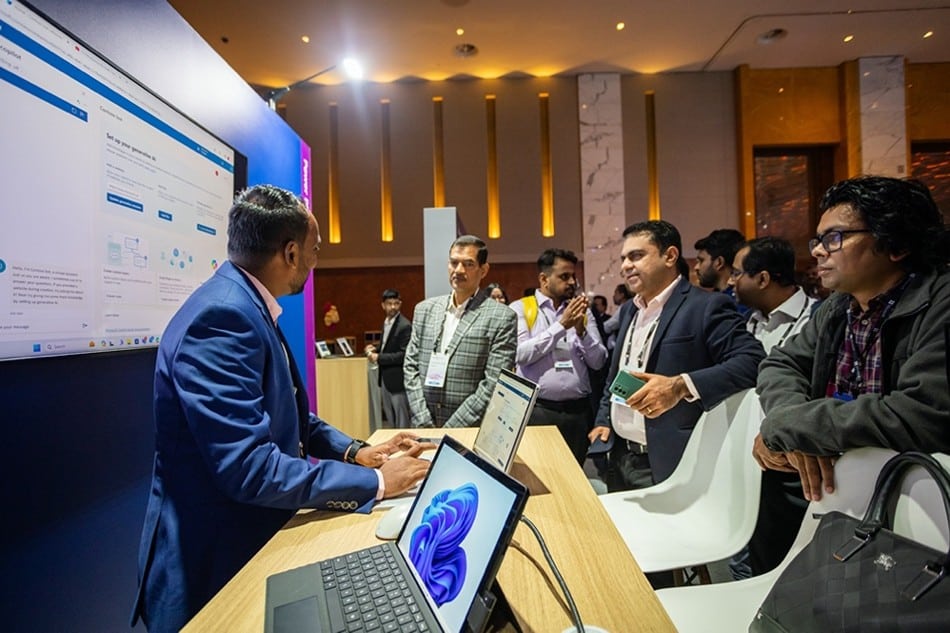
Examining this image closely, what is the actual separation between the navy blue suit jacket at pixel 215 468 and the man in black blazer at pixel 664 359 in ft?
3.75

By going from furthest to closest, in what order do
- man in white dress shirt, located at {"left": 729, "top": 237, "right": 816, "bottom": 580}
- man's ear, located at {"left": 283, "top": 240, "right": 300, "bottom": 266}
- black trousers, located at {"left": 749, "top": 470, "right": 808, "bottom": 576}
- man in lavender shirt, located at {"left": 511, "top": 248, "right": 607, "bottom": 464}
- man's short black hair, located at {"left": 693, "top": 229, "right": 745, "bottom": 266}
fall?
1. man's short black hair, located at {"left": 693, "top": 229, "right": 745, "bottom": 266}
2. man in lavender shirt, located at {"left": 511, "top": 248, "right": 607, "bottom": 464}
3. man in white dress shirt, located at {"left": 729, "top": 237, "right": 816, "bottom": 580}
4. black trousers, located at {"left": 749, "top": 470, "right": 808, "bottom": 576}
5. man's ear, located at {"left": 283, "top": 240, "right": 300, "bottom": 266}

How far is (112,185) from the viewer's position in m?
1.45

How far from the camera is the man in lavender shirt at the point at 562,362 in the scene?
2.76 metres

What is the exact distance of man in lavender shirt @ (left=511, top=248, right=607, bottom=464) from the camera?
Result: 9.05 ft

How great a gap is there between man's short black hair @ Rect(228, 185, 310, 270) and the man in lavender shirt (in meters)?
1.73

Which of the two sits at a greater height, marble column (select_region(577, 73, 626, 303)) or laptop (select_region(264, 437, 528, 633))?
marble column (select_region(577, 73, 626, 303))

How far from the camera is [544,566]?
861mm

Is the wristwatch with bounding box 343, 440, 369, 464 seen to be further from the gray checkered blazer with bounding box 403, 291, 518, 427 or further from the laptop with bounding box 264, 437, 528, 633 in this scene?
the gray checkered blazer with bounding box 403, 291, 518, 427

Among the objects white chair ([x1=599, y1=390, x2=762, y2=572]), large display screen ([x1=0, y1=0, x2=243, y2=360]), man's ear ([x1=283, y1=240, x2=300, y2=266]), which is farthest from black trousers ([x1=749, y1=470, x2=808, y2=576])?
large display screen ([x1=0, y1=0, x2=243, y2=360])

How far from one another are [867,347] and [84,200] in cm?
226

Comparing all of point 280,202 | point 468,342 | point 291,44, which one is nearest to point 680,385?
point 468,342

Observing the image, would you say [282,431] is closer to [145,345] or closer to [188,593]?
[188,593]

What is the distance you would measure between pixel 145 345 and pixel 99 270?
0.31 meters

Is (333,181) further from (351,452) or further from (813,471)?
(813,471)
